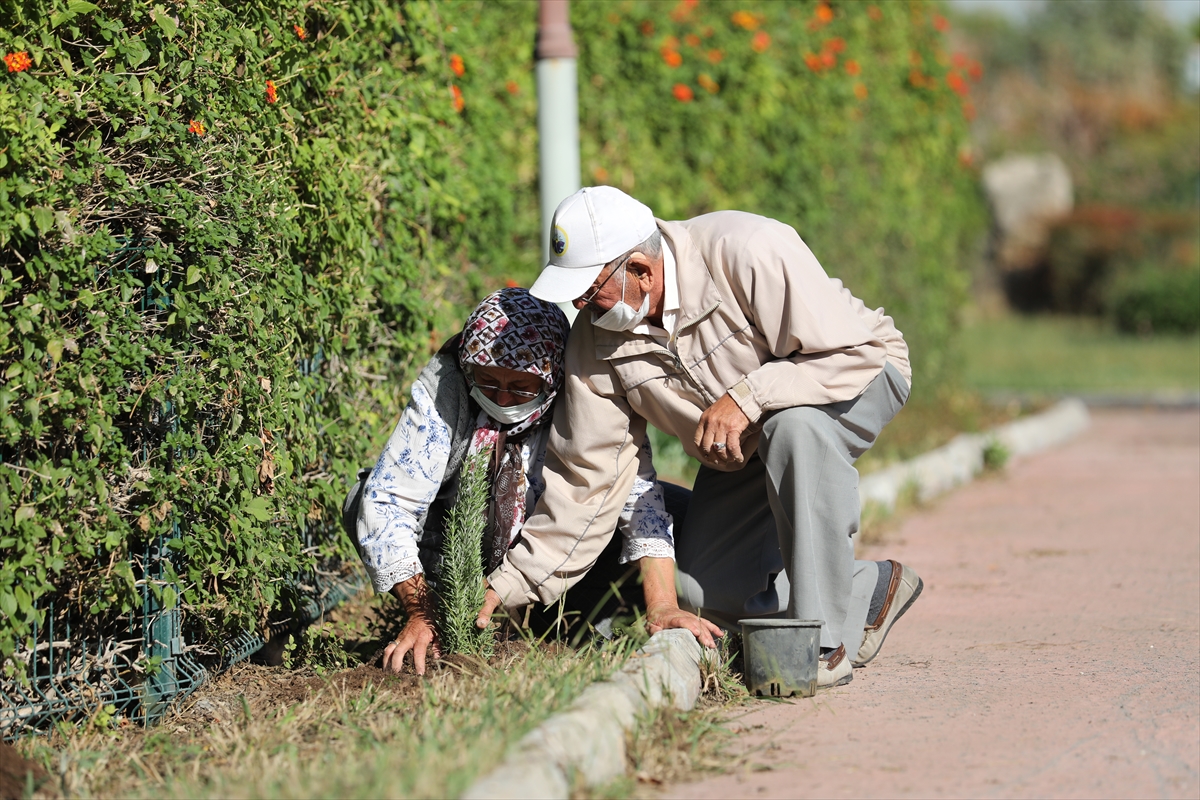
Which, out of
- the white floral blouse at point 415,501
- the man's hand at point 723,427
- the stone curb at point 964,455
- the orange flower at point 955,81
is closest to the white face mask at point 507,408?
the white floral blouse at point 415,501

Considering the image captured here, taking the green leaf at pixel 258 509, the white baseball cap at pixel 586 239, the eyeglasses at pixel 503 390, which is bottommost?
the green leaf at pixel 258 509

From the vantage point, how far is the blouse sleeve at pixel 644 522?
153 inches

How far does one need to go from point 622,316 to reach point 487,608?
2.96ft

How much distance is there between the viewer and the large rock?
21.5 m

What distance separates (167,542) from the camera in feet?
11.6

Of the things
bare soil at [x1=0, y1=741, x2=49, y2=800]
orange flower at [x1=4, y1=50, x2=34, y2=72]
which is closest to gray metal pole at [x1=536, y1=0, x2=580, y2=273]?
orange flower at [x1=4, y1=50, x2=34, y2=72]

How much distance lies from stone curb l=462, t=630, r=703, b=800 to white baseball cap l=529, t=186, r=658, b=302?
996 millimetres

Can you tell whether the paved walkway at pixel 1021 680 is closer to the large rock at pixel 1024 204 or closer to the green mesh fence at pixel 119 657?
the green mesh fence at pixel 119 657

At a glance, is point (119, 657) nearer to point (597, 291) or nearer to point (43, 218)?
point (43, 218)

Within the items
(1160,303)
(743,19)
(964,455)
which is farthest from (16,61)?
(1160,303)

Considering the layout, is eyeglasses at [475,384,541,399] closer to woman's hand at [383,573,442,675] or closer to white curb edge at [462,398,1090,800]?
woman's hand at [383,573,442,675]

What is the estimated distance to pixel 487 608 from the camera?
375 centimetres

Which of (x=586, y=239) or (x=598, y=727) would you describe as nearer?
(x=598, y=727)

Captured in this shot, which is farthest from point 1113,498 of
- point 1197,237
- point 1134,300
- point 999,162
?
point 999,162
